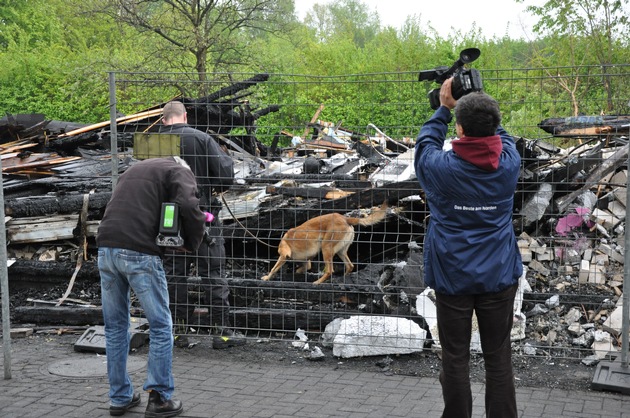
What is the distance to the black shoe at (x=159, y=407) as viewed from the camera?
17.1 ft

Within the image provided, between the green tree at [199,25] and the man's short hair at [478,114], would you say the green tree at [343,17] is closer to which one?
the green tree at [199,25]

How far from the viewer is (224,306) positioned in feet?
23.7

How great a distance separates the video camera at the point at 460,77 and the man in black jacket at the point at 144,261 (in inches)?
74.5

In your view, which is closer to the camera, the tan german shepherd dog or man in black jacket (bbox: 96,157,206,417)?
man in black jacket (bbox: 96,157,206,417)

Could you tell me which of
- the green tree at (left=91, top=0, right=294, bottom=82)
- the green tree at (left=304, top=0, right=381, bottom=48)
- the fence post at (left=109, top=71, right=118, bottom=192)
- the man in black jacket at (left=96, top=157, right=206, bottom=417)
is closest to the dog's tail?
the fence post at (left=109, top=71, right=118, bottom=192)

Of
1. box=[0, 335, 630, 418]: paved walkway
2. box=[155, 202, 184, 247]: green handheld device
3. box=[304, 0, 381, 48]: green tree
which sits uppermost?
box=[304, 0, 381, 48]: green tree

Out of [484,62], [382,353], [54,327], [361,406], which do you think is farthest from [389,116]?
[484,62]

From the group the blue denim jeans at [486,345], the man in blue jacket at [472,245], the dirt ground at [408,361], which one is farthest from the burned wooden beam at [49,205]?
the blue denim jeans at [486,345]

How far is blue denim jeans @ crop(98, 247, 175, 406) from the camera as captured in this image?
511 centimetres

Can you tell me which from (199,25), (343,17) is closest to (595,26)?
(199,25)

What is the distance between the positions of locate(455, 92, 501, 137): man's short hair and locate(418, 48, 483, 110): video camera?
171mm

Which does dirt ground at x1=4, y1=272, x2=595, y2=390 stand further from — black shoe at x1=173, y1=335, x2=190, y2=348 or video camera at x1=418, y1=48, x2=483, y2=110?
video camera at x1=418, y1=48, x2=483, y2=110

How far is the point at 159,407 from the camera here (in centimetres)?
523

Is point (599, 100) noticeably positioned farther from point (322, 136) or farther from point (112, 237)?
point (322, 136)
